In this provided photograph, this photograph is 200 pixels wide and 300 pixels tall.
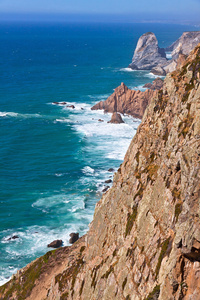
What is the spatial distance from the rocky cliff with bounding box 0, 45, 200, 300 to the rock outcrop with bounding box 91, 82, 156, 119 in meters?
92.7

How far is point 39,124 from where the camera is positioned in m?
130

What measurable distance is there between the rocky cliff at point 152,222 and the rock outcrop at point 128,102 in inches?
3651

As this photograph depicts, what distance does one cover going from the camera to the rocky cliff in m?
21.5

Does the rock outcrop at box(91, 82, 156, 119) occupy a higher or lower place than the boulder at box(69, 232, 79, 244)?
higher

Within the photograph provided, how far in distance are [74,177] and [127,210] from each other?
180ft

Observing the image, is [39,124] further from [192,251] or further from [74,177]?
[192,251]

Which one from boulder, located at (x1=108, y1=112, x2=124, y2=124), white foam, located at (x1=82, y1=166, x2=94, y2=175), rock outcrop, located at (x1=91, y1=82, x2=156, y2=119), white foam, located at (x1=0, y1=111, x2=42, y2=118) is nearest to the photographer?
white foam, located at (x1=82, y1=166, x2=94, y2=175)

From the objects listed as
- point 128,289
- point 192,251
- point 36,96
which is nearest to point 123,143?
point 36,96

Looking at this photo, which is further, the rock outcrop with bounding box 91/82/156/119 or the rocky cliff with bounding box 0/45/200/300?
the rock outcrop with bounding box 91/82/156/119

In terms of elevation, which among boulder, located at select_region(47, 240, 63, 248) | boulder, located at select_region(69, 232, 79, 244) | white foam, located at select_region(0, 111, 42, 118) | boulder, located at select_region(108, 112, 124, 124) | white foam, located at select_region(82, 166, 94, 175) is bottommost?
boulder, located at select_region(47, 240, 63, 248)

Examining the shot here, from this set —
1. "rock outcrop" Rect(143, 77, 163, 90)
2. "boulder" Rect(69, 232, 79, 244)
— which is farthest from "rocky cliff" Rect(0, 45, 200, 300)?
"rock outcrop" Rect(143, 77, 163, 90)

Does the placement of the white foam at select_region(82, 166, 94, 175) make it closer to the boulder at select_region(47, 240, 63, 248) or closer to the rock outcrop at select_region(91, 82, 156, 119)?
the boulder at select_region(47, 240, 63, 248)

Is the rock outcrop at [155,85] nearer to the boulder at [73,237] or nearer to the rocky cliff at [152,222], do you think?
the boulder at [73,237]

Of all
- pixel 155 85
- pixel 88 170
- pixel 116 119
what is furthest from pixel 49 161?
pixel 155 85
